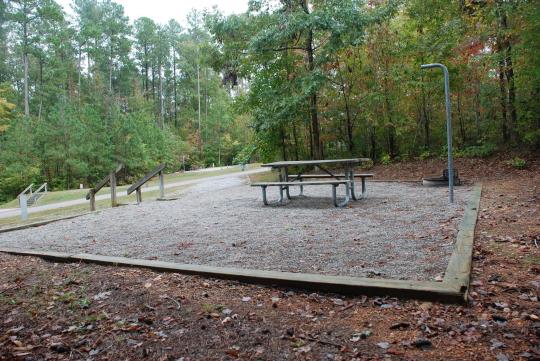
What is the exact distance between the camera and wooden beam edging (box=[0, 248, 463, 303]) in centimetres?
227

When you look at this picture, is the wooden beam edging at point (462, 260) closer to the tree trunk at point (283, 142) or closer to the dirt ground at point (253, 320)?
the dirt ground at point (253, 320)

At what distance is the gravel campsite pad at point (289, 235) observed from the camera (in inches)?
119

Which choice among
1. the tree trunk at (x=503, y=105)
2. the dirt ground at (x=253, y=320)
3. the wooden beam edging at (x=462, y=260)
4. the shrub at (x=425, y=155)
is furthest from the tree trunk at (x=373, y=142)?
the dirt ground at (x=253, y=320)

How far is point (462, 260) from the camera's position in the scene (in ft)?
9.03

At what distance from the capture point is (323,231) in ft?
13.7

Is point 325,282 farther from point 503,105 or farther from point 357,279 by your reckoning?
point 503,105

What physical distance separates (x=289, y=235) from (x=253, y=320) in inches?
76.0

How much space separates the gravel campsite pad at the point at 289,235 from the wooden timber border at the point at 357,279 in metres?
0.13

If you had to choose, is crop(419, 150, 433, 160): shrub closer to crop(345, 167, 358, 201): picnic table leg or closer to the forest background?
the forest background

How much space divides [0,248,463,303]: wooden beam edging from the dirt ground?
56mm

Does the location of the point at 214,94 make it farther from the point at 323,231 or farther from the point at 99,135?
the point at 323,231

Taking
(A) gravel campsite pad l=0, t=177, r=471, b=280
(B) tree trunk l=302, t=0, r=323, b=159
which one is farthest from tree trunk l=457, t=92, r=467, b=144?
(A) gravel campsite pad l=0, t=177, r=471, b=280

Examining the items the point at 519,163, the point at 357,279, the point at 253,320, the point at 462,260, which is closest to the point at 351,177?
the point at 462,260

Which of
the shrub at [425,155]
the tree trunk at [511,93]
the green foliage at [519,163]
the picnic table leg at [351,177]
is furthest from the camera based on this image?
the shrub at [425,155]
